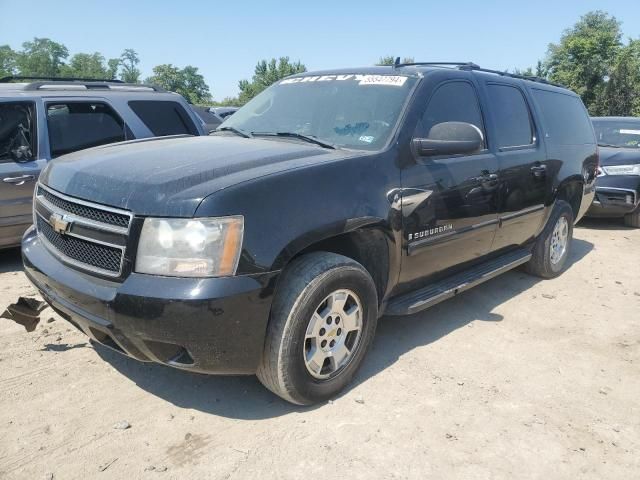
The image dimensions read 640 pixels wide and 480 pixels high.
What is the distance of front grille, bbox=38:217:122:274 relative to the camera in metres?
2.49

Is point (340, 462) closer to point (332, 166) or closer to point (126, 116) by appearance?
point (332, 166)

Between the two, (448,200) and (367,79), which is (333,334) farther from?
(367,79)

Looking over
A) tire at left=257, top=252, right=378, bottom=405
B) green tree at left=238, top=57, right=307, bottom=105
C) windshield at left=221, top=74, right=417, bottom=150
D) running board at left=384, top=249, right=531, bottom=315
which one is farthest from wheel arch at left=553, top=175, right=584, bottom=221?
green tree at left=238, top=57, right=307, bottom=105

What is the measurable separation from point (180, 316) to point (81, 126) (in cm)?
385

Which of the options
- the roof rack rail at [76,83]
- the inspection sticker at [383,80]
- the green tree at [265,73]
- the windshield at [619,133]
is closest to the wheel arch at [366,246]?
the inspection sticker at [383,80]

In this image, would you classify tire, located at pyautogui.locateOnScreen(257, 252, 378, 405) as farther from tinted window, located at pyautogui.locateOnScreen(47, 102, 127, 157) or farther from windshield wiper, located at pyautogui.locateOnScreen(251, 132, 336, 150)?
tinted window, located at pyautogui.locateOnScreen(47, 102, 127, 157)

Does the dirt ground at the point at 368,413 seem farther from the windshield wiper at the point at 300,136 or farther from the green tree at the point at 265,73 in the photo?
the green tree at the point at 265,73

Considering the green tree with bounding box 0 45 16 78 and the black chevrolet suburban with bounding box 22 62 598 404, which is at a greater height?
the green tree with bounding box 0 45 16 78

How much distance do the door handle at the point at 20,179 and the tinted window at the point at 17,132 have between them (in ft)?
0.62

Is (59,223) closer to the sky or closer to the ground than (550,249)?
closer to the sky

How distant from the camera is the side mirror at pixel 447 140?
3.29 metres

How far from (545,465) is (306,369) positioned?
125 centimetres

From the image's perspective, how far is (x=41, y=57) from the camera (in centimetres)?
8688

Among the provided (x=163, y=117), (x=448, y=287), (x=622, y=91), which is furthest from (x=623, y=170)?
(x=622, y=91)
